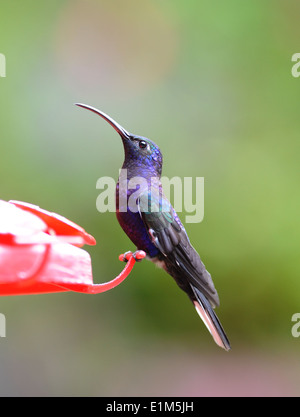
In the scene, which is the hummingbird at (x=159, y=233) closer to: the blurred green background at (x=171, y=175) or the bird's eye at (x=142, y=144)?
the bird's eye at (x=142, y=144)

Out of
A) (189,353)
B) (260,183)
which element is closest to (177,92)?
(260,183)

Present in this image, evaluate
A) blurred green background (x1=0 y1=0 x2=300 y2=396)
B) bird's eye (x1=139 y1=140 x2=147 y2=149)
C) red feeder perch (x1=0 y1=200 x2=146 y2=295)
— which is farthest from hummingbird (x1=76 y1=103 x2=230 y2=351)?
blurred green background (x1=0 y1=0 x2=300 y2=396)

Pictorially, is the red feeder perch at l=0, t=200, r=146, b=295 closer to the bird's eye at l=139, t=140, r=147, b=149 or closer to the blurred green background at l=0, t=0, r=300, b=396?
the bird's eye at l=139, t=140, r=147, b=149

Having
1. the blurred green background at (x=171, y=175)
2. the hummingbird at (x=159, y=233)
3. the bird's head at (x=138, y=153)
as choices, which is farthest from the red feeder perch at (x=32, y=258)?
the blurred green background at (x=171, y=175)

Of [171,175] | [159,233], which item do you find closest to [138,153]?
[159,233]

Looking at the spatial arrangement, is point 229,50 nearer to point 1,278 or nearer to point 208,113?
point 208,113
